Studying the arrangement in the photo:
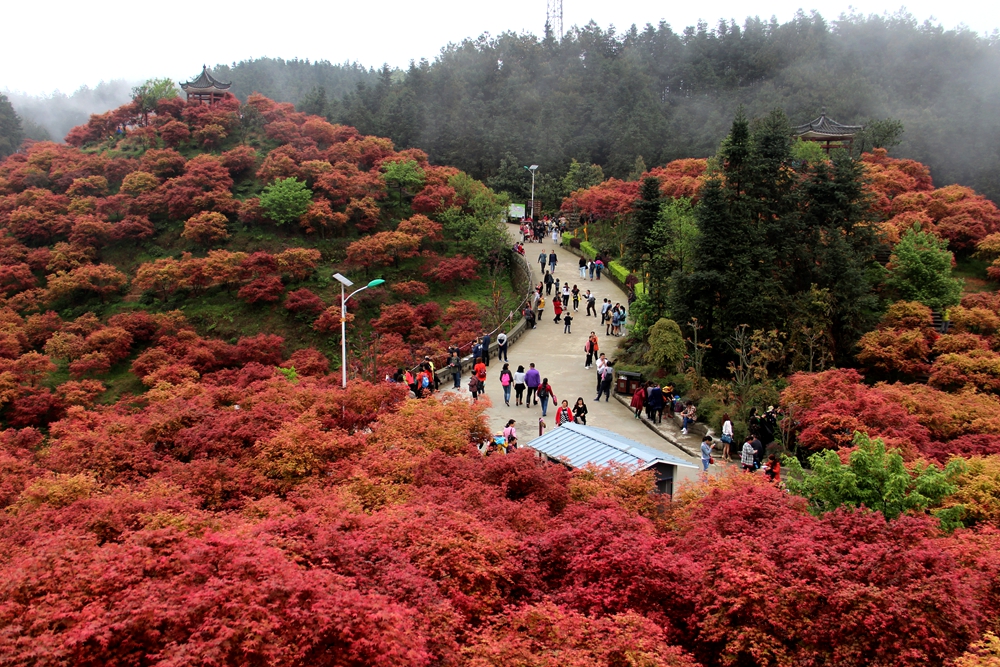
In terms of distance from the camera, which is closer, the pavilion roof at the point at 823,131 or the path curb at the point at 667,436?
the path curb at the point at 667,436

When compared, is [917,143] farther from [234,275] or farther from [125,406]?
[125,406]

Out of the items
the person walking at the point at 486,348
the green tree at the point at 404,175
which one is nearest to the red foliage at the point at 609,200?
the green tree at the point at 404,175

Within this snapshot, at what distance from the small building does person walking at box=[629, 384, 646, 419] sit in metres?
4.00

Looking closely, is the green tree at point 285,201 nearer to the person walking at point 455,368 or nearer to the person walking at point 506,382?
the person walking at point 455,368

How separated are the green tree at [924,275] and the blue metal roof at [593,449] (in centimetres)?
1351

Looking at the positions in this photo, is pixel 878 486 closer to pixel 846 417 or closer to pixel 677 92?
pixel 846 417

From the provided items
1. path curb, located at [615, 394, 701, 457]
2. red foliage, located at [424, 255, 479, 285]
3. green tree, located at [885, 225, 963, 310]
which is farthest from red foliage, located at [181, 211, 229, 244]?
green tree, located at [885, 225, 963, 310]

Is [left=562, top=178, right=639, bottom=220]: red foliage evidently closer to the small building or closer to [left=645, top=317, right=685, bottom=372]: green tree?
[left=645, top=317, right=685, bottom=372]: green tree

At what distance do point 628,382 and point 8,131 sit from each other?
59.1 m

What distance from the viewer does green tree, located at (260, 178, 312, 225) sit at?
32344mm

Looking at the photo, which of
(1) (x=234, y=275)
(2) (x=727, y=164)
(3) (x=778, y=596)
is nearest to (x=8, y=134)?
(1) (x=234, y=275)

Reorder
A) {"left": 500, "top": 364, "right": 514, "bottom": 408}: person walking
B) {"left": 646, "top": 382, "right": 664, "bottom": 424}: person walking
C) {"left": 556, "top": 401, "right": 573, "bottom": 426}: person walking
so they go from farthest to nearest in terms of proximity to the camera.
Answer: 1. {"left": 500, "top": 364, "right": 514, "bottom": 408}: person walking
2. {"left": 646, "top": 382, "right": 664, "bottom": 424}: person walking
3. {"left": 556, "top": 401, "right": 573, "bottom": 426}: person walking

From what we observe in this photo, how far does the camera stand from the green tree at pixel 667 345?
1780cm

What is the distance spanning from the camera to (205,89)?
44844 millimetres
